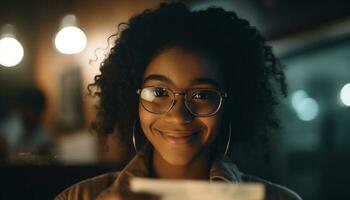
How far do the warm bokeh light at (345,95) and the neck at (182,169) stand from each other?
7.05 ft

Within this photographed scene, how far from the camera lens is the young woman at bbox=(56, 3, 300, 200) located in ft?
3.94

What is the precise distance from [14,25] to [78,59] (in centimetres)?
102

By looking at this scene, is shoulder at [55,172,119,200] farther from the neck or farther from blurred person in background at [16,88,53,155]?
blurred person in background at [16,88,53,155]

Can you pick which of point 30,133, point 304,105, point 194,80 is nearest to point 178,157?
point 194,80

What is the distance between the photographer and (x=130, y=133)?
143cm

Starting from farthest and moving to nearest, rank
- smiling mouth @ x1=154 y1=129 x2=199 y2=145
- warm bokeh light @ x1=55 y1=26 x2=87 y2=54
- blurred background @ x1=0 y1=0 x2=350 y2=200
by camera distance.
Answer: warm bokeh light @ x1=55 y1=26 x2=87 y2=54
blurred background @ x1=0 y1=0 x2=350 y2=200
smiling mouth @ x1=154 y1=129 x2=199 y2=145

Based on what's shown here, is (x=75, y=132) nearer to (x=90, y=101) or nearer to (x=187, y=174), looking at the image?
(x=90, y=101)

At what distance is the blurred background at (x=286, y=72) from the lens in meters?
2.87

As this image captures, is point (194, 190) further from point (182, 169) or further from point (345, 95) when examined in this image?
point (345, 95)

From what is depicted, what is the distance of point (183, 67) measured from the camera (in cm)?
120

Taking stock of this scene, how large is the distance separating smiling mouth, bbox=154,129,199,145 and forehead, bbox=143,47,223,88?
0.10 metres

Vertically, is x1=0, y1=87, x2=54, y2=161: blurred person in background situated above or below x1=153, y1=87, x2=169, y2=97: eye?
below

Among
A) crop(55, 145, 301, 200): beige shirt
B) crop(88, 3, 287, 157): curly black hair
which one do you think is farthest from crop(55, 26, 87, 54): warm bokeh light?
Answer: crop(55, 145, 301, 200): beige shirt

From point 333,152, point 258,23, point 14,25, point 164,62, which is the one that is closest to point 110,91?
point 164,62
